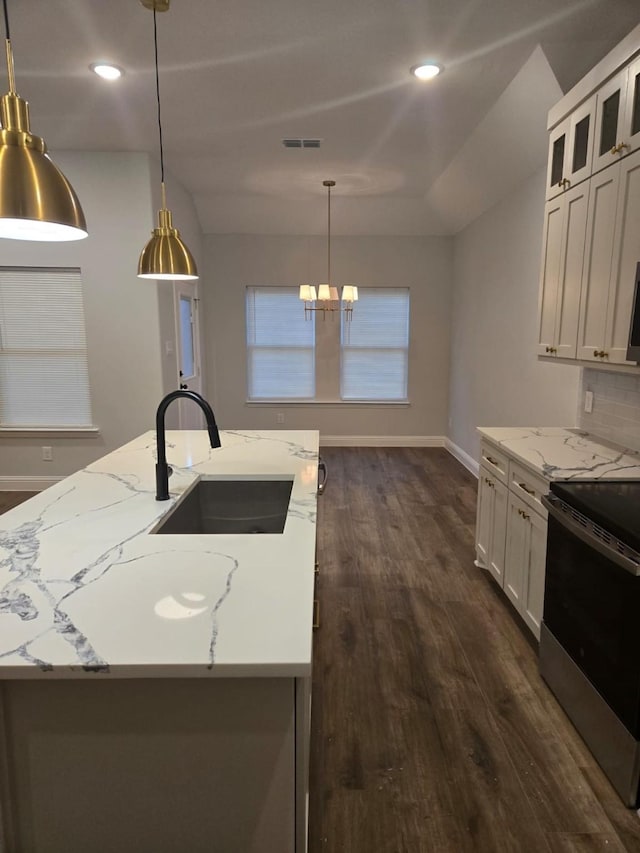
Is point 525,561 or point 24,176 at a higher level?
point 24,176

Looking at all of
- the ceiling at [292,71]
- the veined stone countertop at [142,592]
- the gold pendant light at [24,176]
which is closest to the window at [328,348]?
the ceiling at [292,71]

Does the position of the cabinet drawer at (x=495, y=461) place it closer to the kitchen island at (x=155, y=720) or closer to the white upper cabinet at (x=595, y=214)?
the white upper cabinet at (x=595, y=214)

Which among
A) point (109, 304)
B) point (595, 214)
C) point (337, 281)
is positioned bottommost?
point (109, 304)

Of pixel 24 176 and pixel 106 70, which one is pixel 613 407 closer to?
pixel 24 176

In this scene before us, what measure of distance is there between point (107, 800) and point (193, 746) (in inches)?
8.1

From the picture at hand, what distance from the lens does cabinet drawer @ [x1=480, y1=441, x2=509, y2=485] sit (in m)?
2.78

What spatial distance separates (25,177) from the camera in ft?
3.97

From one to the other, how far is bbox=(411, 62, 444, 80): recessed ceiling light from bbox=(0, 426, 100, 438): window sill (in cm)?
367

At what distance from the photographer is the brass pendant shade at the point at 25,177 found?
47.2 inches

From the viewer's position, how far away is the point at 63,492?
6.25 feet

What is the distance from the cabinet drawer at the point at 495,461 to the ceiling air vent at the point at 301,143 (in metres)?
2.67

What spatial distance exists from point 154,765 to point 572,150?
10.0ft

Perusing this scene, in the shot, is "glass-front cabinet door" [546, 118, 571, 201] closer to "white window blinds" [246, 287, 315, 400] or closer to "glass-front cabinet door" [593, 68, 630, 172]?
"glass-front cabinet door" [593, 68, 630, 172]

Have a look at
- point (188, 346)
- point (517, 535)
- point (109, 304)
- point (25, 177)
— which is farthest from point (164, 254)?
point (188, 346)
